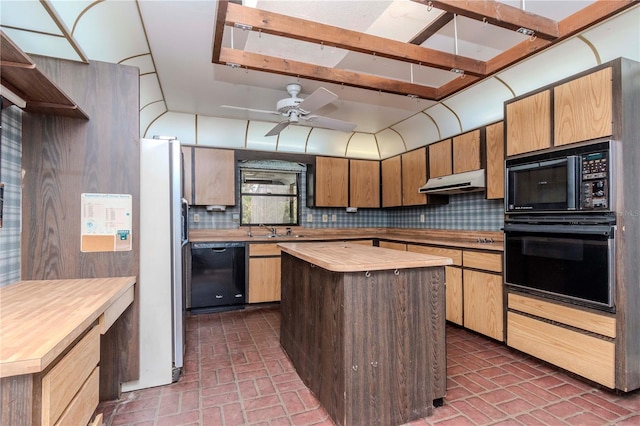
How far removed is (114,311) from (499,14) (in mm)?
3017

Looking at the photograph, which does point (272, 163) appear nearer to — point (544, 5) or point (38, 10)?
point (38, 10)

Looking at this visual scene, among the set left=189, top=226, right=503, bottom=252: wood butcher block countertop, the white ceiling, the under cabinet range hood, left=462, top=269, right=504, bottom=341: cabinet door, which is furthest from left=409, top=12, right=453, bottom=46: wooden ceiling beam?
left=462, top=269, right=504, bottom=341: cabinet door

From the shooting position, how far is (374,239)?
17.7 feet

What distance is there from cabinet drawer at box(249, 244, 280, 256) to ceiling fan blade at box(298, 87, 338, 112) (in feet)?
7.32

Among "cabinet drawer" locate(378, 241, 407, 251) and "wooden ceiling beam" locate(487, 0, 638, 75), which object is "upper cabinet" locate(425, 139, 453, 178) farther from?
"wooden ceiling beam" locate(487, 0, 638, 75)

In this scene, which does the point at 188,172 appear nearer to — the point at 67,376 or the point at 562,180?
the point at 67,376

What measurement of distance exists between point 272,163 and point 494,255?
3.67 meters

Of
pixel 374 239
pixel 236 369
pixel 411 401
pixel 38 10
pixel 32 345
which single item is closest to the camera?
pixel 32 345

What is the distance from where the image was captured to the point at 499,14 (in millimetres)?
2025

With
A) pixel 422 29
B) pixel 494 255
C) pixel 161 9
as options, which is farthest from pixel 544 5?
pixel 161 9

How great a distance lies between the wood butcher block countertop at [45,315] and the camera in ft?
3.07

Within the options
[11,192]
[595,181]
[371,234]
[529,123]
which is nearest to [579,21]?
[529,123]

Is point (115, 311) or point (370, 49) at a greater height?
point (370, 49)

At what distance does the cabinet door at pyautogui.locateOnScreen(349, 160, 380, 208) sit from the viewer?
5.71 metres
